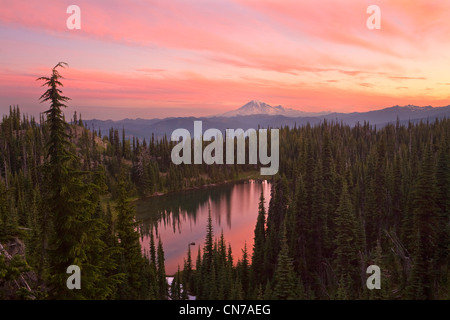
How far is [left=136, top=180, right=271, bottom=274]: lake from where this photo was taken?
7516cm

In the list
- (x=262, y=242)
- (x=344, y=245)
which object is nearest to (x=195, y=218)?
(x=262, y=242)

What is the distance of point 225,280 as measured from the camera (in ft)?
140

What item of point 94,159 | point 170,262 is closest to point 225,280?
point 170,262

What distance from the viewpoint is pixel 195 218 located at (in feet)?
335

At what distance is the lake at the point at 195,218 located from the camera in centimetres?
7516

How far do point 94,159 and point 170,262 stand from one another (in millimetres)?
98527

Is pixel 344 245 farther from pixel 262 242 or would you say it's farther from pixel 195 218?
pixel 195 218

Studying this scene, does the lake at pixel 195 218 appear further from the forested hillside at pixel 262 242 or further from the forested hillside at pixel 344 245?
the forested hillside at pixel 262 242

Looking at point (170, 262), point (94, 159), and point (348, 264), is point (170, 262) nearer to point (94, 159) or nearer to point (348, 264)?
point (348, 264)

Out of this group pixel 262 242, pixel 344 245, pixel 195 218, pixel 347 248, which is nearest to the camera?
pixel 347 248

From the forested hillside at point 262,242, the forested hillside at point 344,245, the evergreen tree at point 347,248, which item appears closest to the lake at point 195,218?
the forested hillside at point 344,245
